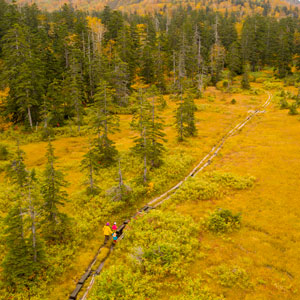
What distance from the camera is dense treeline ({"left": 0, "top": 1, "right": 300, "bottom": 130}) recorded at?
43.1 meters

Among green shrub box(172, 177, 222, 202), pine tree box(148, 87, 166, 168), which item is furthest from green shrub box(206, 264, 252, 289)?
pine tree box(148, 87, 166, 168)

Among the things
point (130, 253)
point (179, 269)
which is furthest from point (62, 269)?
point (179, 269)

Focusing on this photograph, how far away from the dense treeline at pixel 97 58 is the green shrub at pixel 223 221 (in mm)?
19151

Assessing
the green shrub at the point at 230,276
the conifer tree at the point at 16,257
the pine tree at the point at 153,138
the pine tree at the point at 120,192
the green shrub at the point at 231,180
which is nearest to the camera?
the green shrub at the point at 230,276

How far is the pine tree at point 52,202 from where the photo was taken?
51.8ft

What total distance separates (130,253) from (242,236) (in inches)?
315

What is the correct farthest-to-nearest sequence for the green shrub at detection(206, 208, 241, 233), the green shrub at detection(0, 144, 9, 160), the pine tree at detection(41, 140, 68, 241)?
the green shrub at detection(0, 144, 9, 160)
the green shrub at detection(206, 208, 241, 233)
the pine tree at detection(41, 140, 68, 241)

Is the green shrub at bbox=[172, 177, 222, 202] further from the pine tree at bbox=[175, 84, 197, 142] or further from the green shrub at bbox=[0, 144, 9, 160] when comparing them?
the green shrub at bbox=[0, 144, 9, 160]

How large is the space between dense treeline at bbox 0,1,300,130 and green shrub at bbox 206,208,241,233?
62.8 feet

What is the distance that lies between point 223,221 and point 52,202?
491 inches

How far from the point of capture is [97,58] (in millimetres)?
53625

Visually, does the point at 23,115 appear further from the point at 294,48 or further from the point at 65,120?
the point at 294,48

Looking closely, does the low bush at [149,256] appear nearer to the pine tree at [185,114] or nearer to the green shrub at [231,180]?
the green shrub at [231,180]

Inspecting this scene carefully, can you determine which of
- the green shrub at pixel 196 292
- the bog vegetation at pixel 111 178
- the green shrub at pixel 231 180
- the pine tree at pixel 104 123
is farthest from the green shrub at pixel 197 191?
the pine tree at pixel 104 123
